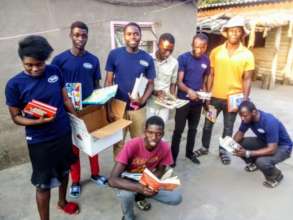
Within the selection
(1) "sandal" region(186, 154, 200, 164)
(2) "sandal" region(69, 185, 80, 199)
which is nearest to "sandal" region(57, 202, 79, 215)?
(2) "sandal" region(69, 185, 80, 199)

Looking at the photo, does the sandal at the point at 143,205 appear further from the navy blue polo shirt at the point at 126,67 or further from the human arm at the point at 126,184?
the navy blue polo shirt at the point at 126,67

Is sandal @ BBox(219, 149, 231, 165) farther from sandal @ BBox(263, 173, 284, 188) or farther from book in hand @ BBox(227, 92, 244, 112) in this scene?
book in hand @ BBox(227, 92, 244, 112)

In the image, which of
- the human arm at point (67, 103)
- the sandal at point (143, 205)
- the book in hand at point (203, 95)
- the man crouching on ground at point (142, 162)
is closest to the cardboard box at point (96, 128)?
the human arm at point (67, 103)

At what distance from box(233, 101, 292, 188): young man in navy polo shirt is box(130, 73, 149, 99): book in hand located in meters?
1.10

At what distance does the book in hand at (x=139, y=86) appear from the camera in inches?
109

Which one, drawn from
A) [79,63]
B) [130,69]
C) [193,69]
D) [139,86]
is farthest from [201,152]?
[79,63]

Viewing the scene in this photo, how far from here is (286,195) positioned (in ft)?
10.1

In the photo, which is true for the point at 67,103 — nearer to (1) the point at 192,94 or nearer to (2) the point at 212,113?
(1) the point at 192,94

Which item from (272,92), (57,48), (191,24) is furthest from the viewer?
(272,92)

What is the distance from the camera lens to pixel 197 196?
3041mm

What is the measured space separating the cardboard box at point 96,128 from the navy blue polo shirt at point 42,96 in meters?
0.23

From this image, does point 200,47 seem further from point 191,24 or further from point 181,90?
point 191,24

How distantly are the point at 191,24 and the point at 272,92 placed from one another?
4.48 m

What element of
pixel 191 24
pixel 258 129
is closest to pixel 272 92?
pixel 191 24
